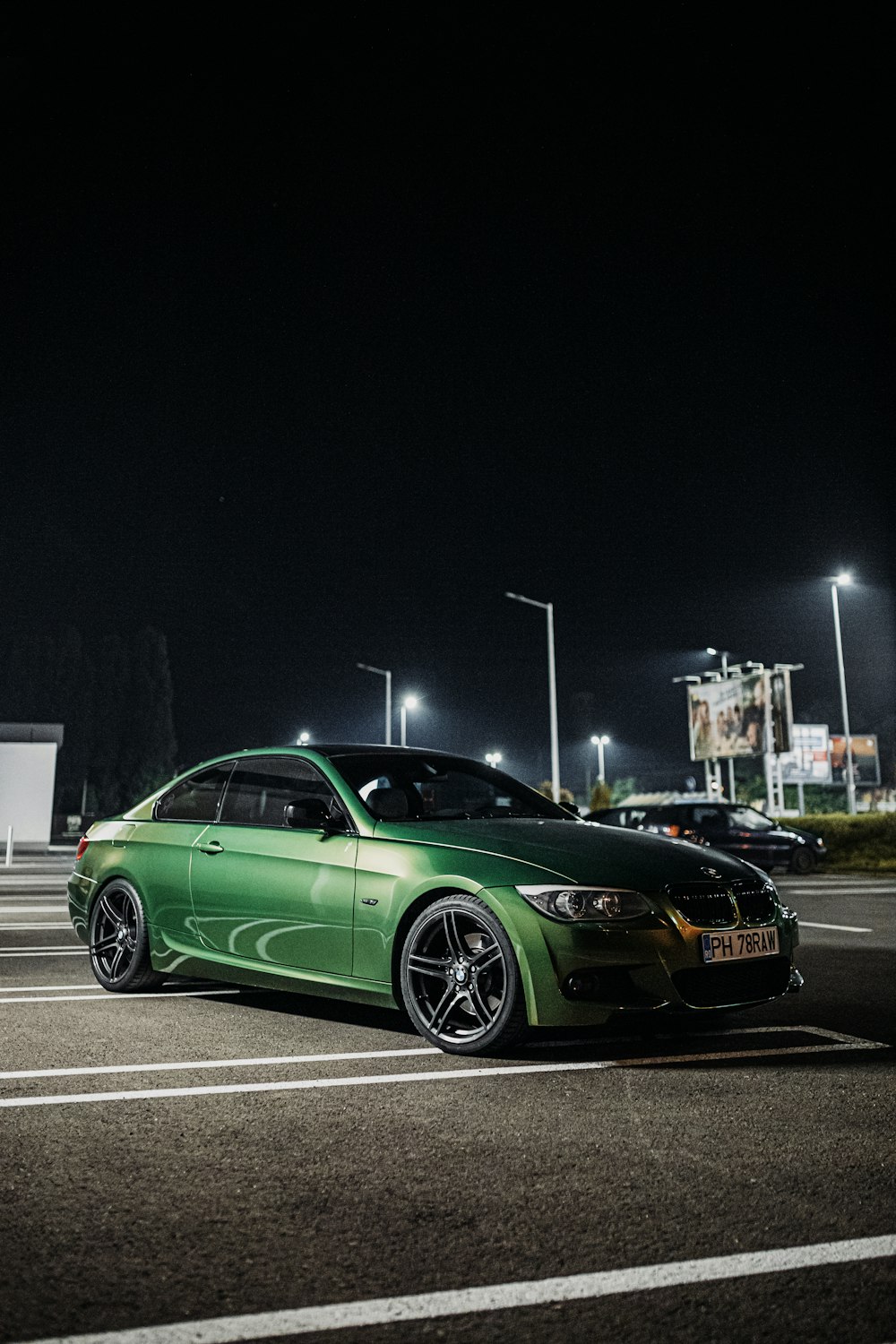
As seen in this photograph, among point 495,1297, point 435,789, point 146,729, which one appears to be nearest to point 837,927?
point 435,789

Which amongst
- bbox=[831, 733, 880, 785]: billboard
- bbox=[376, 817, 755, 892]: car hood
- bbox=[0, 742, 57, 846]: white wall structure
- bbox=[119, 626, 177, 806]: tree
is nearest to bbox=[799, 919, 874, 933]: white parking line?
bbox=[376, 817, 755, 892]: car hood

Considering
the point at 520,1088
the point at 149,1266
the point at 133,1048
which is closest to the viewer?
the point at 149,1266

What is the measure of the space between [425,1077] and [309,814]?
170 centimetres

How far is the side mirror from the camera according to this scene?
6.20 m

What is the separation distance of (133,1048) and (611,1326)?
11.6 ft

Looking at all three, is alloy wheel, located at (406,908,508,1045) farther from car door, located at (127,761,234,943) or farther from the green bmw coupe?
car door, located at (127,761,234,943)

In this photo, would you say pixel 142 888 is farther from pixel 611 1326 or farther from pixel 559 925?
pixel 611 1326

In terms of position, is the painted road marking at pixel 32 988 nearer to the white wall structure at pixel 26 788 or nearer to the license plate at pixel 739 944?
the license plate at pixel 739 944

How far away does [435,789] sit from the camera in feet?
22.0

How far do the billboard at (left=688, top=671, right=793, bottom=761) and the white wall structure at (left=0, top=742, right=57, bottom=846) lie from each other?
25384 mm

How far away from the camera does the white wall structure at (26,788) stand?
3547 centimetres

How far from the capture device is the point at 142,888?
7.11m

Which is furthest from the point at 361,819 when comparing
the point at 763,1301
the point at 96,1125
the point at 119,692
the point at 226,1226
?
the point at 119,692

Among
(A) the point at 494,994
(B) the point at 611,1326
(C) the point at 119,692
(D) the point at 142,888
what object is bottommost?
(B) the point at 611,1326
